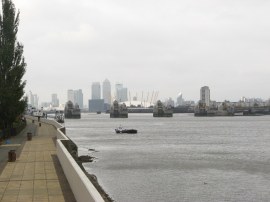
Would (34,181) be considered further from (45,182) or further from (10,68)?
(10,68)

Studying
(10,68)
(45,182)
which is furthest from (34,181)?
(10,68)

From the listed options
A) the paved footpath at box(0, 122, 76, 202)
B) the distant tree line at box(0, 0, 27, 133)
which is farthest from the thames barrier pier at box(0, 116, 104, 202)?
the distant tree line at box(0, 0, 27, 133)

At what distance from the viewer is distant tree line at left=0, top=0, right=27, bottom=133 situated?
6200cm

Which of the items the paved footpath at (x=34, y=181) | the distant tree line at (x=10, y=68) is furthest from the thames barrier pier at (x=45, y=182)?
the distant tree line at (x=10, y=68)

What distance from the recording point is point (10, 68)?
64250 mm

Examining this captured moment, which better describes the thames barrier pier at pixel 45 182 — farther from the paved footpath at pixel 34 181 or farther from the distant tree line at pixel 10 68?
the distant tree line at pixel 10 68

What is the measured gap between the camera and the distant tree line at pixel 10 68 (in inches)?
2441

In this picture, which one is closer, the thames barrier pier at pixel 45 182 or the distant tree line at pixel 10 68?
the thames barrier pier at pixel 45 182

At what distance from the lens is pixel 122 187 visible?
48.2 m

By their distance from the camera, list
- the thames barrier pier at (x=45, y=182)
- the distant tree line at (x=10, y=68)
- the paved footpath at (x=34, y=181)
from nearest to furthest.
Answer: the thames barrier pier at (x=45, y=182) → the paved footpath at (x=34, y=181) → the distant tree line at (x=10, y=68)

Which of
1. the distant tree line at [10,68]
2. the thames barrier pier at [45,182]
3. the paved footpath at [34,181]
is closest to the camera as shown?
the thames barrier pier at [45,182]

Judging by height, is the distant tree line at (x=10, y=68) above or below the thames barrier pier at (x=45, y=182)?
above

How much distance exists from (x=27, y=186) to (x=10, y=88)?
140 ft

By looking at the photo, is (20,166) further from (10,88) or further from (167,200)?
(10,88)
